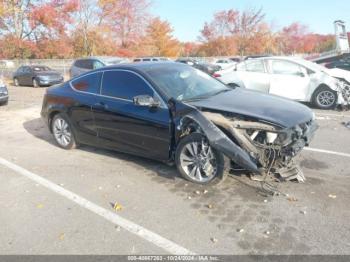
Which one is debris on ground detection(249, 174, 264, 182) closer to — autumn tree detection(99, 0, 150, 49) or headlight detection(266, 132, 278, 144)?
headlight detection(266, 132, 278, 144)

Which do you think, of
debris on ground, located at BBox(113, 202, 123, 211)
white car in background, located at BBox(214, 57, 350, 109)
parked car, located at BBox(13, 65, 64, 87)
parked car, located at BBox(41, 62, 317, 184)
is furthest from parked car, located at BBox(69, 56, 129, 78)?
debris on ground, located at BBox(113, 202, 123, 211)

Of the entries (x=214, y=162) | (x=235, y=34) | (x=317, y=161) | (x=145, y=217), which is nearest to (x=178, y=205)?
(x=145, y=217)

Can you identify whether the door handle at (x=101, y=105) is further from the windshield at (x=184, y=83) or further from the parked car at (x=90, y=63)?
the parked car at (x=90, y=63)

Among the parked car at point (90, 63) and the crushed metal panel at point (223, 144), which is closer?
the crushed metal panel at point (223, 144)

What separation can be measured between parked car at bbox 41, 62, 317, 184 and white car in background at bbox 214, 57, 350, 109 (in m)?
4.55

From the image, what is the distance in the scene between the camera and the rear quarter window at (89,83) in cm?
574

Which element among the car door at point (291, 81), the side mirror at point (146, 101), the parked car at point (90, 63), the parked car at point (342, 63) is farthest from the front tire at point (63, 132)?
the parked car at point (342, 63)

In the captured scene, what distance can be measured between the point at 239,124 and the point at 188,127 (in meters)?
0.69

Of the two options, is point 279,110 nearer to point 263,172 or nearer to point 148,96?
point 263,172

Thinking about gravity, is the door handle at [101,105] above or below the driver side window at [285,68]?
below

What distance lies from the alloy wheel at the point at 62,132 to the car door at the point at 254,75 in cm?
559

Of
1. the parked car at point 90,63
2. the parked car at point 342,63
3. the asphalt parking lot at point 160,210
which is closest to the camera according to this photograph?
the asphalt parking lot at point 160,210

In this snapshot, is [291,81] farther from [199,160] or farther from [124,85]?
[199,160]

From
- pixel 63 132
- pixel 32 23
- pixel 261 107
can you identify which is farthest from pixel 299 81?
pixel 32 23
